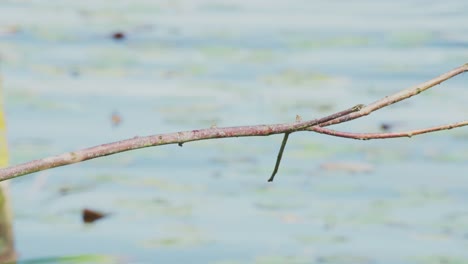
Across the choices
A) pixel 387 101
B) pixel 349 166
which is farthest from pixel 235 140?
pixel 387 101

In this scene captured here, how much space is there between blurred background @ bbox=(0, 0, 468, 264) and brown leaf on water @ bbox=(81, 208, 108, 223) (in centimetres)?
2

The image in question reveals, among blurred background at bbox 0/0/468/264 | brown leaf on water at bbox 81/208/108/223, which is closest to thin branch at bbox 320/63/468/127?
blurred background at bbox 0/0/468/264

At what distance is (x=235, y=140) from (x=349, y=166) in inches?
16.1

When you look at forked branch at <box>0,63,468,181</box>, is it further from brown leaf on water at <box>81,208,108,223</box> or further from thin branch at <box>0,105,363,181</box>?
brown leaf on water at <box>81,208,108,223</box>

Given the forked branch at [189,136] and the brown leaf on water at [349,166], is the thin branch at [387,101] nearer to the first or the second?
the forked branch at [189,136]

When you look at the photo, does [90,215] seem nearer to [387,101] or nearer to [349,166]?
[349,166]

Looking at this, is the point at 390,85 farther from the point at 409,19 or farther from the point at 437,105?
the point at 409,19

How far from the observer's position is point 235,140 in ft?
10.9

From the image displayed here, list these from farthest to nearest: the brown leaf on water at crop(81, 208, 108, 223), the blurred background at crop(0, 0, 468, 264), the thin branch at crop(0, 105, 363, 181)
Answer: the brown leaf on water at crop(81, 208, 108, 223)
the blurred background at crop(0, 0, 468, 264)
the thin branch at crop(0, 105, 363, 181)

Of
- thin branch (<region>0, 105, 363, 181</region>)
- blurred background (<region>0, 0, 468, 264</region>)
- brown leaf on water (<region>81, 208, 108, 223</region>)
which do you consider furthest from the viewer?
brown leaf on water (<region>81, 208, 108, 223</region>)

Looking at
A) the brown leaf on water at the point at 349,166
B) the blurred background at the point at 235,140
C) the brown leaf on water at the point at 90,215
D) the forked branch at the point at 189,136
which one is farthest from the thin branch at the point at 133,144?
the brown leaf on water at the point at 349,166

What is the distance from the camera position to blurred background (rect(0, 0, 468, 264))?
Answer: 2512 millimetres

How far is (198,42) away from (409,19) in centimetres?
116

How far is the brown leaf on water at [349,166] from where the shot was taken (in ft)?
9.87
